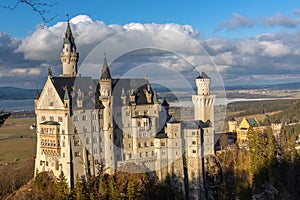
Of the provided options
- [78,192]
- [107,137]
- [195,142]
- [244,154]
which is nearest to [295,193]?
[244,154]

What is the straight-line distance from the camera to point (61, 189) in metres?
41.4

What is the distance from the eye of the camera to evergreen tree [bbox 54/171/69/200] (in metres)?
40.9

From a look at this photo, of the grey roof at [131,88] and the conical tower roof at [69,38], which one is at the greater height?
the conical tower roof at [69,38]

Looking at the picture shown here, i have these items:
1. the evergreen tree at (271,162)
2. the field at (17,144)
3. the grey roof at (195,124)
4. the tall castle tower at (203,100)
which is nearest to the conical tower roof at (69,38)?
the tall castle tower at (203,100)

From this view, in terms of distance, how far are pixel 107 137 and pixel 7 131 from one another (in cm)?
7945

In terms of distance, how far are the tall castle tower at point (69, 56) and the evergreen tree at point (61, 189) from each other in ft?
48.5

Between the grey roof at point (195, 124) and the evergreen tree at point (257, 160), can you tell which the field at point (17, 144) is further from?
the evergreen tree at point (257, 160)

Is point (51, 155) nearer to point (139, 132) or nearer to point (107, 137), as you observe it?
point (107, 137)

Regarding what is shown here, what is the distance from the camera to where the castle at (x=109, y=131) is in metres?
45.2

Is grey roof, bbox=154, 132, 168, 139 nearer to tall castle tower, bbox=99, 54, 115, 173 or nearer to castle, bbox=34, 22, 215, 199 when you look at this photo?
castle, bbox=34, 22, 215, 199

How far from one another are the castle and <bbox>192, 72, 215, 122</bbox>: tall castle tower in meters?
2.08

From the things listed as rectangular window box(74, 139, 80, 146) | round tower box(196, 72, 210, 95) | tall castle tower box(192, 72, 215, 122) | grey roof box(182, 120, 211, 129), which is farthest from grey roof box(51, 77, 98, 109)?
round tower box(196, 72, 210, 95)

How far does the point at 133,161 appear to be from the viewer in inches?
1929

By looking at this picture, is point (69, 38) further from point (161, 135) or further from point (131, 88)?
point (161, 135)
